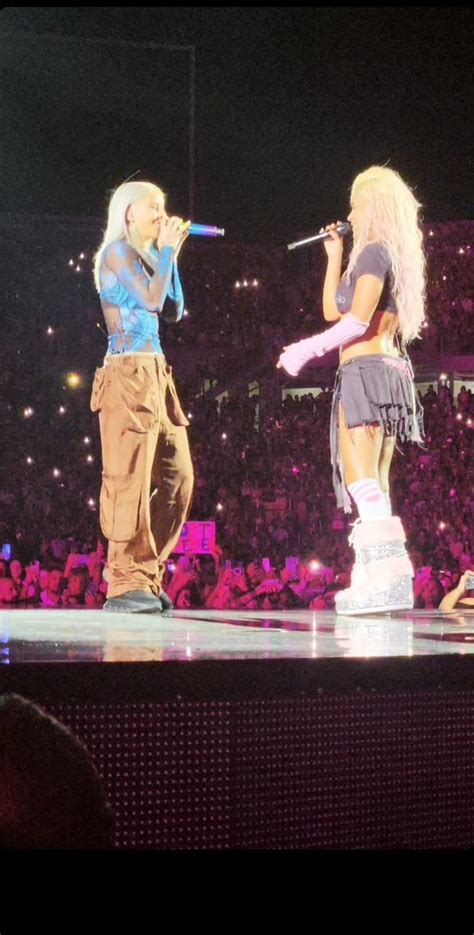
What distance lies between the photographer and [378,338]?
367cm

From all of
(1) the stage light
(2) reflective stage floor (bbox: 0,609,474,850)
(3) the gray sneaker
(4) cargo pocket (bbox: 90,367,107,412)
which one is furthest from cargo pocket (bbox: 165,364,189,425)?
(1) the stage light

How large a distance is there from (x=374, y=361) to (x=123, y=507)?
1076 millimetres

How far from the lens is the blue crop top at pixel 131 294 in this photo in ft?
11.9

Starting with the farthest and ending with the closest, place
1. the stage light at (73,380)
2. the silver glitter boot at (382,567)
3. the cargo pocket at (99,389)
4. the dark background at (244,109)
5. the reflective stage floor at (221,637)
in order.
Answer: the stage light at (73,380), the dark background at (244,109), the cargo pocket at (99,389), the silver glitter boot at (382,567), the reflective stage floor at (221,637)

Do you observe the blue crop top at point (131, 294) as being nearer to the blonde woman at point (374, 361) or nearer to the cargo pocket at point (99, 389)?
the cargo pocket at point (99, 389)

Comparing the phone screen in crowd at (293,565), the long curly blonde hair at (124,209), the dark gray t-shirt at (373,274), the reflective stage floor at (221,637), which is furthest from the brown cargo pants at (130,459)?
the phone screen in crowd at (293,565)

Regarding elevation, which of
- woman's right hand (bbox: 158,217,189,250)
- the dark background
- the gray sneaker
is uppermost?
the dark background

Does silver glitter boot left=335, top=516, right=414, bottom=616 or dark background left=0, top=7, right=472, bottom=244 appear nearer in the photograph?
silver glitter boot left=335, top=516, right=414, bottom=616

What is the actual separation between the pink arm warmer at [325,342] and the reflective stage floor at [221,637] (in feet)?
3.17

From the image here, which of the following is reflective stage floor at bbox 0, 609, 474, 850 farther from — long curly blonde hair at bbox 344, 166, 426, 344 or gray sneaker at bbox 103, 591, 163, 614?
long curly blonde hair at bbox 344, 166, 426, 344

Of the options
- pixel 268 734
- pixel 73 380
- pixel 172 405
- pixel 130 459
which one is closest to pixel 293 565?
pixel 73 380

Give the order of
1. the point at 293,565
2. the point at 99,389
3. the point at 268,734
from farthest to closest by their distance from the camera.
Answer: the point at 293,565, the point at 99,389, the point at 268,734

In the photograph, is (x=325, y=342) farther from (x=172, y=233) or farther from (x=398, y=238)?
(x=172, y=233)

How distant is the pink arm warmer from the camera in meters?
3.57
